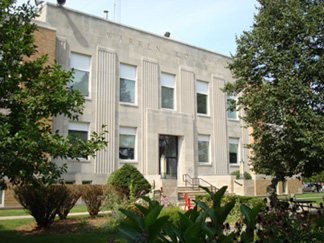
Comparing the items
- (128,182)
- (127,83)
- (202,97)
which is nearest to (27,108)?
(128,182)

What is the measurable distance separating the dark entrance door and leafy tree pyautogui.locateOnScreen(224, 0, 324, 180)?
11652 mm

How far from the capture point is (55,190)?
10.8 meters

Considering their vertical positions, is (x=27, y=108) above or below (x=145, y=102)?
below

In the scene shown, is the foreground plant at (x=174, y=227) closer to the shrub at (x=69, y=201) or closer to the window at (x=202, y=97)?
the shrub at (x=69, y=201)

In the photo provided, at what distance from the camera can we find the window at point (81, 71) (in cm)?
2172

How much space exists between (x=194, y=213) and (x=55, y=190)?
904cm

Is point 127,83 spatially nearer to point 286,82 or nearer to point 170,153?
point 170,153

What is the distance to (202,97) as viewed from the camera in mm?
28172

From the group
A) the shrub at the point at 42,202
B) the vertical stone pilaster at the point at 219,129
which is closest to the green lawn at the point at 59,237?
the shrub at the point at 42,202

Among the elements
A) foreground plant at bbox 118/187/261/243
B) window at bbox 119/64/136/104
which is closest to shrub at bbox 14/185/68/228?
foreground plant at bbox 118/187/261/243

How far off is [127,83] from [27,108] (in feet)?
51.4

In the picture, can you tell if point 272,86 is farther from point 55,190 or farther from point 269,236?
point 269,236

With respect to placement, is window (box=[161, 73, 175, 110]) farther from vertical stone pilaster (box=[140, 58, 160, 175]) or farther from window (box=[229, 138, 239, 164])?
window (box=[229, 138, 239, 164])

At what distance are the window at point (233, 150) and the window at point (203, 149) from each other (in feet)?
9.70
